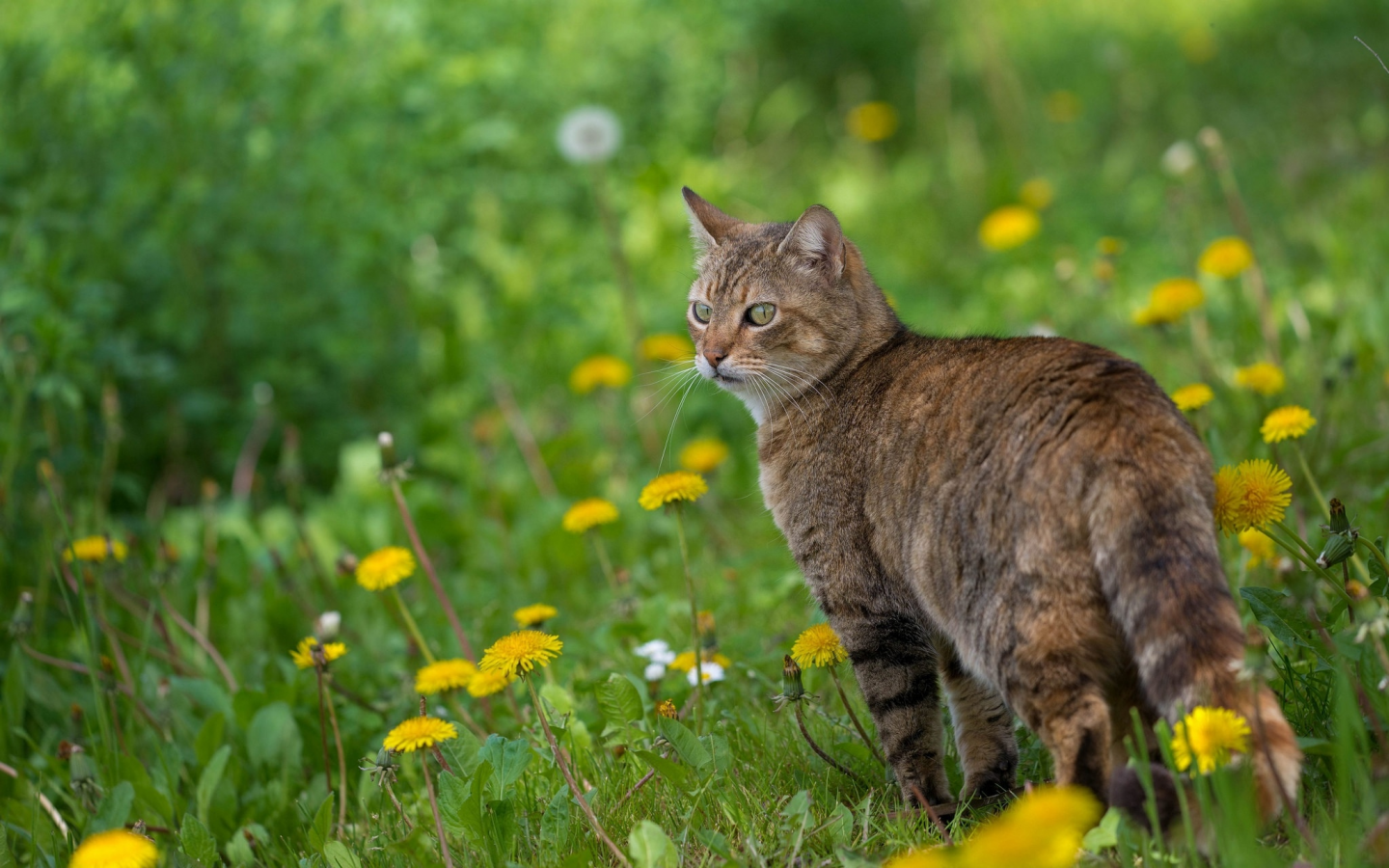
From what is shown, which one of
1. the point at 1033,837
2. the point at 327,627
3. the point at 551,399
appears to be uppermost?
the point at 1033,837

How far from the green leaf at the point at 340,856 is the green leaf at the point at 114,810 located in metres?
0.60

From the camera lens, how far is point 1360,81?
22.4 ft

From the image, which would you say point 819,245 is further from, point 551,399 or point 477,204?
point 477,204

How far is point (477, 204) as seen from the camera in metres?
6.02

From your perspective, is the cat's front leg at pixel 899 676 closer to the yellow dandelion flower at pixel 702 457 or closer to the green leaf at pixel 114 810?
the green leaf at pixel 114 810

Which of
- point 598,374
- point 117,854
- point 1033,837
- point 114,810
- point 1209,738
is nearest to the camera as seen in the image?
point 1033,837

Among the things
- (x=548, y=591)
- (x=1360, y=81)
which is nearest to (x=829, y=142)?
(x=1360, y=81)

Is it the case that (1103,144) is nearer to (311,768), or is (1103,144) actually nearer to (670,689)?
(670,689)

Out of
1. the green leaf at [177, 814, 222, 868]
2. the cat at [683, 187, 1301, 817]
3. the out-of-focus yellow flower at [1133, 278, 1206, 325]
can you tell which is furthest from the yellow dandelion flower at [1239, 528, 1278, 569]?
the green leaf at [177, 814, 222, 868]

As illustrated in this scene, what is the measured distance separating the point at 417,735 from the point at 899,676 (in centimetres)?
93

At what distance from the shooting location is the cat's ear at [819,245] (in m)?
2.91

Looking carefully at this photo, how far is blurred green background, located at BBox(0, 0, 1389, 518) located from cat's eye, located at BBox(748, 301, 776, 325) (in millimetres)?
1544

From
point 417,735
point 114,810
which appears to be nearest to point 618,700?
point 417,735

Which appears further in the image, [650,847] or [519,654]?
[519,654]
